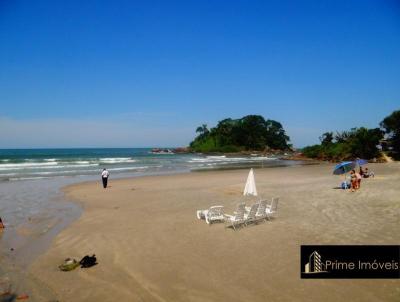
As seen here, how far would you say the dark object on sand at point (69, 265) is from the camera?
23.9 ft

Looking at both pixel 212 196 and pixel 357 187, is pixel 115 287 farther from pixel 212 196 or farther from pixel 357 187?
pixel 357 187

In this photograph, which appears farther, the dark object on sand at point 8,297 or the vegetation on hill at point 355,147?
the vegetation on hill at point 355,147

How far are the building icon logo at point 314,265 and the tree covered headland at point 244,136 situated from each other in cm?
10478

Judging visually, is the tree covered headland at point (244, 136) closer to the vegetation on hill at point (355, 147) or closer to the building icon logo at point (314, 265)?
the vegetation on hill at point (355, 147)

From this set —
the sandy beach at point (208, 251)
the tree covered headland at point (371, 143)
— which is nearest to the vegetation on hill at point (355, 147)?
the tree covered headland at point (371, 143)

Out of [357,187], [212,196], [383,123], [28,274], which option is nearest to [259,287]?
[28,274]

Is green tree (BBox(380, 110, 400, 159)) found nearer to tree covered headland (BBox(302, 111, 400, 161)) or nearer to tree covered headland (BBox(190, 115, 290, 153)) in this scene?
tree covered headland (BBox(302, 111, 400, 161))

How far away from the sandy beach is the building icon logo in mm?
248

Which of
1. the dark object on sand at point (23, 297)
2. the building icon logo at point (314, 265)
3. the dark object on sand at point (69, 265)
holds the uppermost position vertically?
the building icon logo at point (314, 265)

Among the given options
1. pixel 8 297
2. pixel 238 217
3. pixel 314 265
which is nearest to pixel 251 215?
pixel 238 217

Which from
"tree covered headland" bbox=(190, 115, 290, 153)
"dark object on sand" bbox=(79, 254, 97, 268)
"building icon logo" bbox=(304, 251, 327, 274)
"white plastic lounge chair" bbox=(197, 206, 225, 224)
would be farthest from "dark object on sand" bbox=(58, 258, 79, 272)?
"tree covered headland" bbox=(190, 115, 290, 153)

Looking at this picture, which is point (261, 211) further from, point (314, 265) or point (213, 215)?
point (314, 265)

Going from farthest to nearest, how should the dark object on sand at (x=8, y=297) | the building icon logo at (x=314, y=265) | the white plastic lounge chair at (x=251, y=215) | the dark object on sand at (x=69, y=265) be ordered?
the white plastic lounge chair at (x=251, y=215) < the dark object on sand at (x=69, y=265) < the building icon logo at (x=314, y=265) < the dark object on sand at (x=8, y=297)

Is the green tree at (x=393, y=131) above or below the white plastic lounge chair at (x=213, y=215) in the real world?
above
